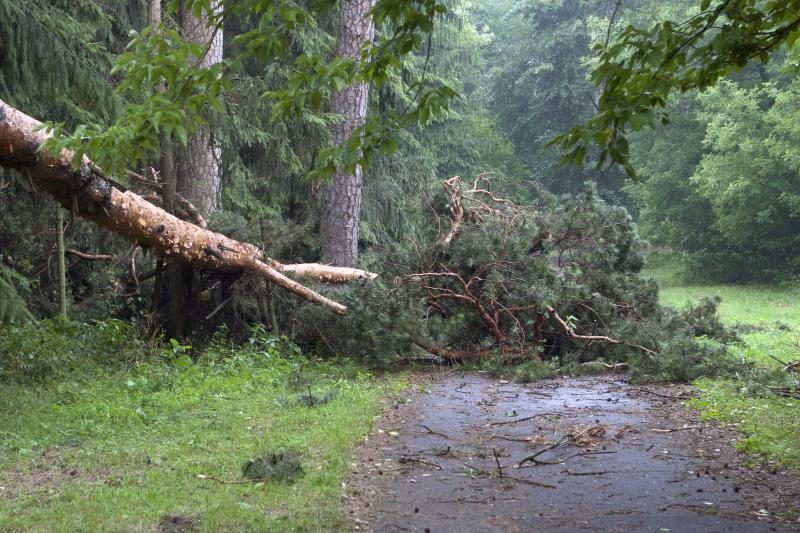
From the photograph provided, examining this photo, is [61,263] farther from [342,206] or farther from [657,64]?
[657,64]

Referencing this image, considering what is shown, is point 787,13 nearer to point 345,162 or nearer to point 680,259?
point 345,162

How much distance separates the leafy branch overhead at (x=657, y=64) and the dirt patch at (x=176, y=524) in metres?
3.04

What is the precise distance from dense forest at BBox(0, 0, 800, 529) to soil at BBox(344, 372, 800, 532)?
1009 mm

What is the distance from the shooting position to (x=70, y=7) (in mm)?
12445

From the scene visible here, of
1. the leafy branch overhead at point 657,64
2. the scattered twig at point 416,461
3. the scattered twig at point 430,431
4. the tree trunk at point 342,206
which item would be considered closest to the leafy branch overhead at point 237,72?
the leafy branch overhead at point 657,64

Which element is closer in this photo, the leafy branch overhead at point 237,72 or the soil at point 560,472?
the leafy branch overhead at point 237,72

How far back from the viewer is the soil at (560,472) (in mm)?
5523

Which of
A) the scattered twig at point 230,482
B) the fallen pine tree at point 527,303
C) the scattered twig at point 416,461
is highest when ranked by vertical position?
the fallen pine tree at point 527,303

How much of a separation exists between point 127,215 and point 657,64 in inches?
295

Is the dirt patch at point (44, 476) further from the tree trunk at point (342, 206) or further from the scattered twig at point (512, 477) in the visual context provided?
the tree trunk at point (342, 206)

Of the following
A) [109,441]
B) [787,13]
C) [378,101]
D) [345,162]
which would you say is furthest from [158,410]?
[378,101]

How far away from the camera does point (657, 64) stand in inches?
190

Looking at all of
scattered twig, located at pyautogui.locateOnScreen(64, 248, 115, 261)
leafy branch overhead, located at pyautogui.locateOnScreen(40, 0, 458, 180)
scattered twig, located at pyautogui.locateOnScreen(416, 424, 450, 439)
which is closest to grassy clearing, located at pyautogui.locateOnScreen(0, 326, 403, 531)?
scattered twig, located at pyautogui.locateOnScreen(416, 424, 450, 439)

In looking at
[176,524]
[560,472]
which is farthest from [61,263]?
[560,472]
